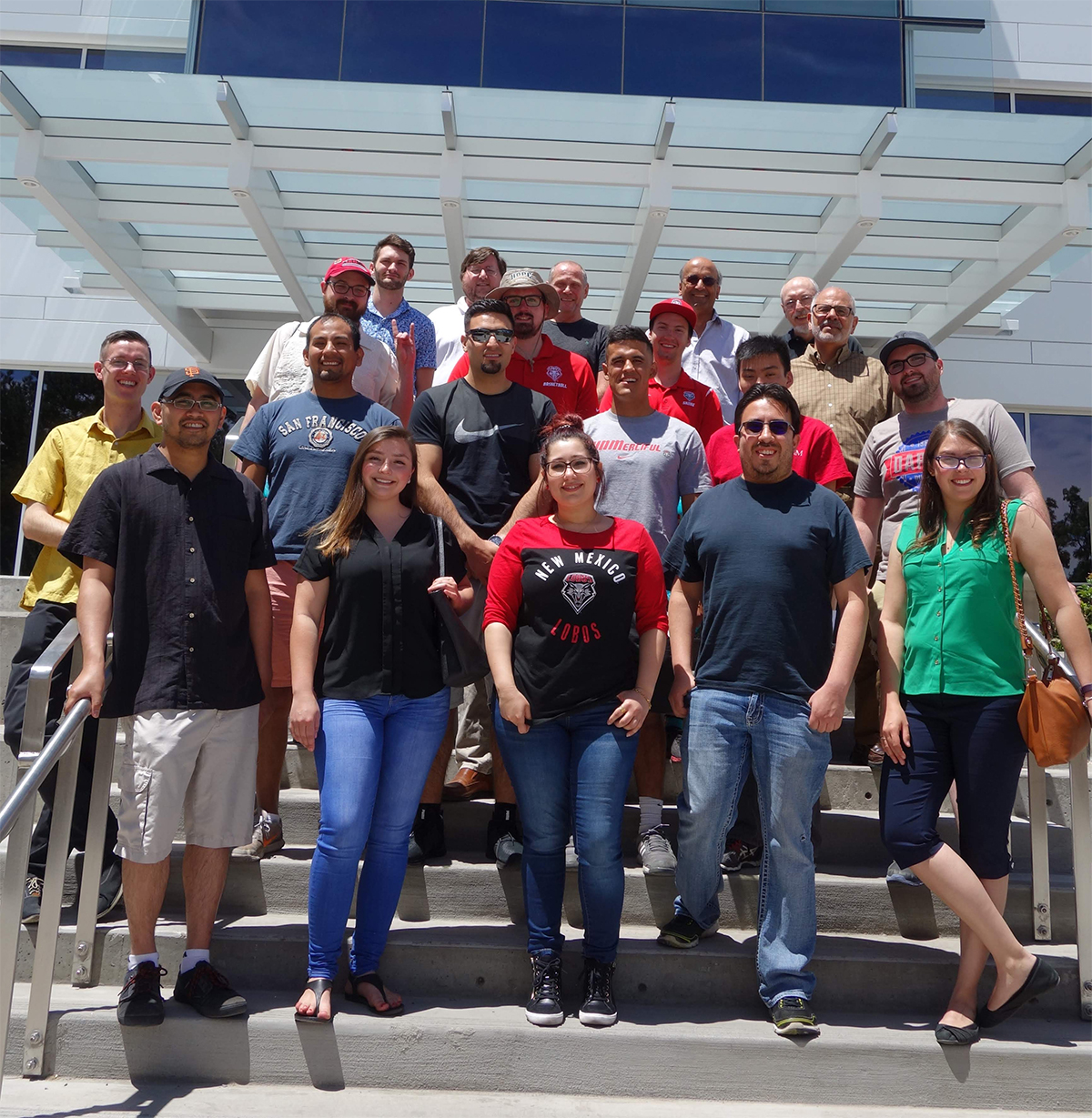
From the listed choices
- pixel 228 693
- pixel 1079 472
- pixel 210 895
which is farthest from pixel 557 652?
pixel 1079 472

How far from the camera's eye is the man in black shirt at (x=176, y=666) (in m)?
3.19

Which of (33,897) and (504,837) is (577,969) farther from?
(33,897)

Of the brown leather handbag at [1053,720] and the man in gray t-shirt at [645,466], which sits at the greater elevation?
the man in gray t-shirt at [645,466]

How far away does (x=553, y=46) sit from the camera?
8781 mm

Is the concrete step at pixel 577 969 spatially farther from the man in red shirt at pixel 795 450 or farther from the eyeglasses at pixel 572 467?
the man in red shirt at pixel 795 450

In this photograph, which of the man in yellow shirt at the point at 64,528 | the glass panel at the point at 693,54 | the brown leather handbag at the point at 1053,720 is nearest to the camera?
the brown leather handbag at the point at 1053,720

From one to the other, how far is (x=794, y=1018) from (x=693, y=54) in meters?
8.33

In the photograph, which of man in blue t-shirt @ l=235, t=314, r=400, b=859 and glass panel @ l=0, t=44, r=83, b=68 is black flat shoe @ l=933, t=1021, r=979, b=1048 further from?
glass panel @ l=0, t=44, r=83, b=68

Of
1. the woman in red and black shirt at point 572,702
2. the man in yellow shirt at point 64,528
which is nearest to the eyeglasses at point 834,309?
the woman in red and black shirt at point 572,702

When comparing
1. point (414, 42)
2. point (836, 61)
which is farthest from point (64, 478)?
point (836, 61)

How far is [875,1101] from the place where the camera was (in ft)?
10.3

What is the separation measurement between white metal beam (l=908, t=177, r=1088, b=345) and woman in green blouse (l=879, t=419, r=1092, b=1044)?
226 inches

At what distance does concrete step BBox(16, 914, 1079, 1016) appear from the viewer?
348 centimetres

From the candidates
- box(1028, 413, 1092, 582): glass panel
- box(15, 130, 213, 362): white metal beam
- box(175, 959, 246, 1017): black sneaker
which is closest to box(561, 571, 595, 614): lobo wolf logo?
box(175, 959, 246, 1017): black sneaker
